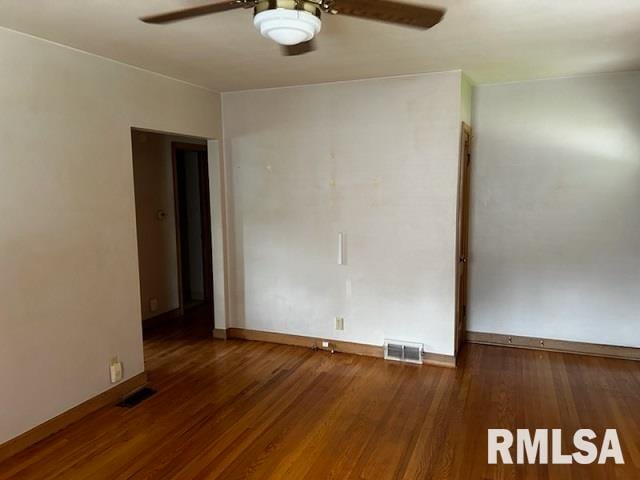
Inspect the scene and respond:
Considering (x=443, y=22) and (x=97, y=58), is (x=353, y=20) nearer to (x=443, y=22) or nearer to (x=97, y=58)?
(x=443, y=22)

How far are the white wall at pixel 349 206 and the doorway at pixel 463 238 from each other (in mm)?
154

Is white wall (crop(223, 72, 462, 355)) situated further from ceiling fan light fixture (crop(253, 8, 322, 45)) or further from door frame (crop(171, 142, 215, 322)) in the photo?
ceiling fan light fixture (crop(253, 8, 322, 45))

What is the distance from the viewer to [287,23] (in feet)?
6.00

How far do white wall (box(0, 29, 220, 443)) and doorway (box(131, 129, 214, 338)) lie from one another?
5.10ft

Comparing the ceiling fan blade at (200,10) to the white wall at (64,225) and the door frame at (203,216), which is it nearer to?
the white wall at (64,225)

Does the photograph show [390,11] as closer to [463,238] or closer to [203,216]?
[463,238]

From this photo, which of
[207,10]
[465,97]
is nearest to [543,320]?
[465,97]

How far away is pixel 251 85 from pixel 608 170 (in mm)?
3164

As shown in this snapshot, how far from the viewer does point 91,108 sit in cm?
307

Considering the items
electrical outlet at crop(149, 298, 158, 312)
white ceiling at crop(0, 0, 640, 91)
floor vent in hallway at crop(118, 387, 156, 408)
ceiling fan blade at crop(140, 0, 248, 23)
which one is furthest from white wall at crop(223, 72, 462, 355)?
ceiling fan blade at crop(140, 0, 248, 23)

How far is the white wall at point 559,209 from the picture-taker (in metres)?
3.89

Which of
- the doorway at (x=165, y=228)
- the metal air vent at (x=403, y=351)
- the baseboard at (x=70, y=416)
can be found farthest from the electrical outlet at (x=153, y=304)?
the metal air vent at (x=403, y=351)

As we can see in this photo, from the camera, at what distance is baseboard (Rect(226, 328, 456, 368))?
392 centimetres

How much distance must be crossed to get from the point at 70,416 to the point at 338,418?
174cm
